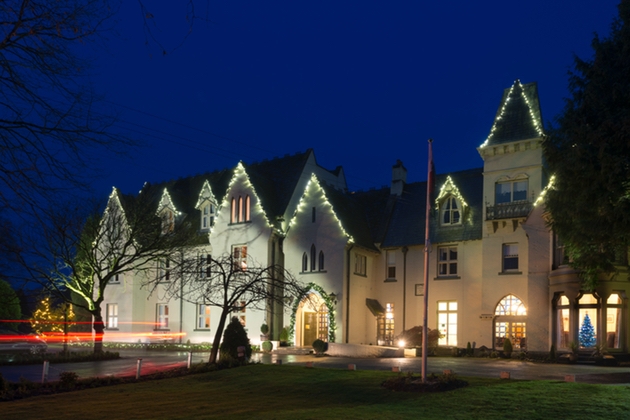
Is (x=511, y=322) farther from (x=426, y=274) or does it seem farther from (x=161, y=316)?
(x=161, y=316)

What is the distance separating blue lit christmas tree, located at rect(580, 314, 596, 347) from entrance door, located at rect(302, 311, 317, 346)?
53.1ft

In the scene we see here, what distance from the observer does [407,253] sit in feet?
135

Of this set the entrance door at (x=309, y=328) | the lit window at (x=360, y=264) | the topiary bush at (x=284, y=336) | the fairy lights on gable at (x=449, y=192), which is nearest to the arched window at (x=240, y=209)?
the entrance door at (x=309, y=328)

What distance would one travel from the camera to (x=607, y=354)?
31.4 m

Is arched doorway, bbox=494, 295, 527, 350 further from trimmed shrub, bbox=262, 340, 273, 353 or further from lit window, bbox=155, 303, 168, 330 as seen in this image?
lit window, bbox=155, 303, 168, 330

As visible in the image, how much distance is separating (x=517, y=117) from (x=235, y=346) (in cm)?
2104

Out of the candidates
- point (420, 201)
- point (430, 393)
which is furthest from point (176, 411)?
point (420, 201)

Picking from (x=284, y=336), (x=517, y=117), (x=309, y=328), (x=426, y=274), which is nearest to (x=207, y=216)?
(x=284, y=336)

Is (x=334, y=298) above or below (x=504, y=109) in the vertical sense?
below

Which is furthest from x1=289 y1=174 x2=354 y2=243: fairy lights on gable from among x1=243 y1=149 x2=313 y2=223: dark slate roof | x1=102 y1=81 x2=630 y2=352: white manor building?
x1=243 y1=149 x2=313 y2=223: dark slate roof

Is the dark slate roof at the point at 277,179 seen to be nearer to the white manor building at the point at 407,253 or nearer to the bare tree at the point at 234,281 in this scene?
the white manor building at the point at 407,253

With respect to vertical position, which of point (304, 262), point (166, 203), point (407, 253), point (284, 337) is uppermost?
point (166, 203)

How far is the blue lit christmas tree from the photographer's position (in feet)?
106

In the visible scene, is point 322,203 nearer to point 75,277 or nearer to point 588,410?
point 75,277
